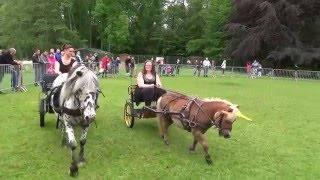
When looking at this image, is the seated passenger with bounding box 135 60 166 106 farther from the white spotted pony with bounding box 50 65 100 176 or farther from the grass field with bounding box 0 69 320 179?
the white spotted pony with bounding box 50 65 100 176

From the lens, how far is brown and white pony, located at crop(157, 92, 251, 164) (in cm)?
795

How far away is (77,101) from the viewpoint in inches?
295

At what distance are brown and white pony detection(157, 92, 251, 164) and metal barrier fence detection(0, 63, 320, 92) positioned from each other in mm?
6151

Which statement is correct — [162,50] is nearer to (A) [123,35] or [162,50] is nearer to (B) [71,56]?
(A) [123,35]

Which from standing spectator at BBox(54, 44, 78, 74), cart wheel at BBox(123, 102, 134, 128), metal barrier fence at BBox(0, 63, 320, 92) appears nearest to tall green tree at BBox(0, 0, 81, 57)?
metal barrier fence at BBox(0, 63, 320, 92)

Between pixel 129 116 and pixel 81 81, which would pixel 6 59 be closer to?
pixel 129 116

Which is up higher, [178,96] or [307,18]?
[307,18]

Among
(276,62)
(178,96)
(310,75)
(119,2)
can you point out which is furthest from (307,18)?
(178,96)

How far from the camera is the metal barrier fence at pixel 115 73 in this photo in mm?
18391

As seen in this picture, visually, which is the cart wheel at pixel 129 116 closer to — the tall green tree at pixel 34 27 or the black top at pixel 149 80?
the black top at pixel 149 80

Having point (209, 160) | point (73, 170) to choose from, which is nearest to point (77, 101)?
point (73, 170)

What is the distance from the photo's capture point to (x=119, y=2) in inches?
2891

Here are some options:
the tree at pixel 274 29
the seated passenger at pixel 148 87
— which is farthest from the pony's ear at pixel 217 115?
the tree at pixel 274 29

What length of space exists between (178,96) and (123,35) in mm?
58652
